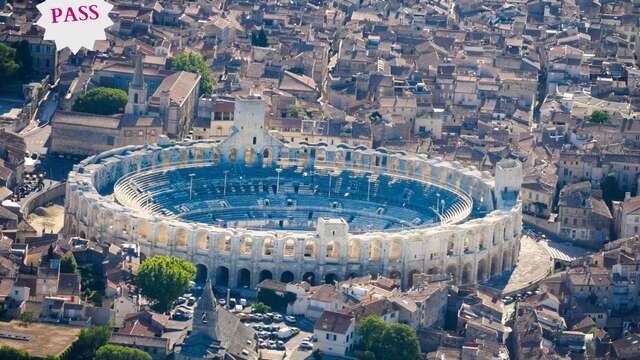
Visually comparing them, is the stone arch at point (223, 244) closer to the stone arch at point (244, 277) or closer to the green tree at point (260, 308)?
the stone arch at point (244, 277)

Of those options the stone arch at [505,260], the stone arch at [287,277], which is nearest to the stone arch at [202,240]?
the stone arch at [287,277]

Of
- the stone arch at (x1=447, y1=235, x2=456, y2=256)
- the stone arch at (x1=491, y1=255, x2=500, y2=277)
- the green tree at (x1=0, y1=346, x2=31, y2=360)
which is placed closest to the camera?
the green tree at (x1=0, y1=346, x2=31, y2=360)

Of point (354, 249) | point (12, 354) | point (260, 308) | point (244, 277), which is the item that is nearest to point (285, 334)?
point (260, 308)

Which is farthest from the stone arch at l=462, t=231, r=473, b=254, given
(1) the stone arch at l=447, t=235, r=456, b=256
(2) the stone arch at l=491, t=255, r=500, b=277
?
(2) the stone arch at l=491, t=255, r=500, b=277

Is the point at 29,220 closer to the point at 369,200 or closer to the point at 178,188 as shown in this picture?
the point at 178,188

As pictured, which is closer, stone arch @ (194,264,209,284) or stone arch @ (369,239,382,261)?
stone arch @ (194,264,209,284)

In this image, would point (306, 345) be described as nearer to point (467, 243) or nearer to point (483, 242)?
point (467, 243)

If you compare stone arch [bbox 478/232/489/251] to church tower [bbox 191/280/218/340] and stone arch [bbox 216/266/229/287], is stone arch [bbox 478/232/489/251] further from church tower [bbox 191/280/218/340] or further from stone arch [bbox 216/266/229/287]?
church tower [bbox 191/280/218/340]
